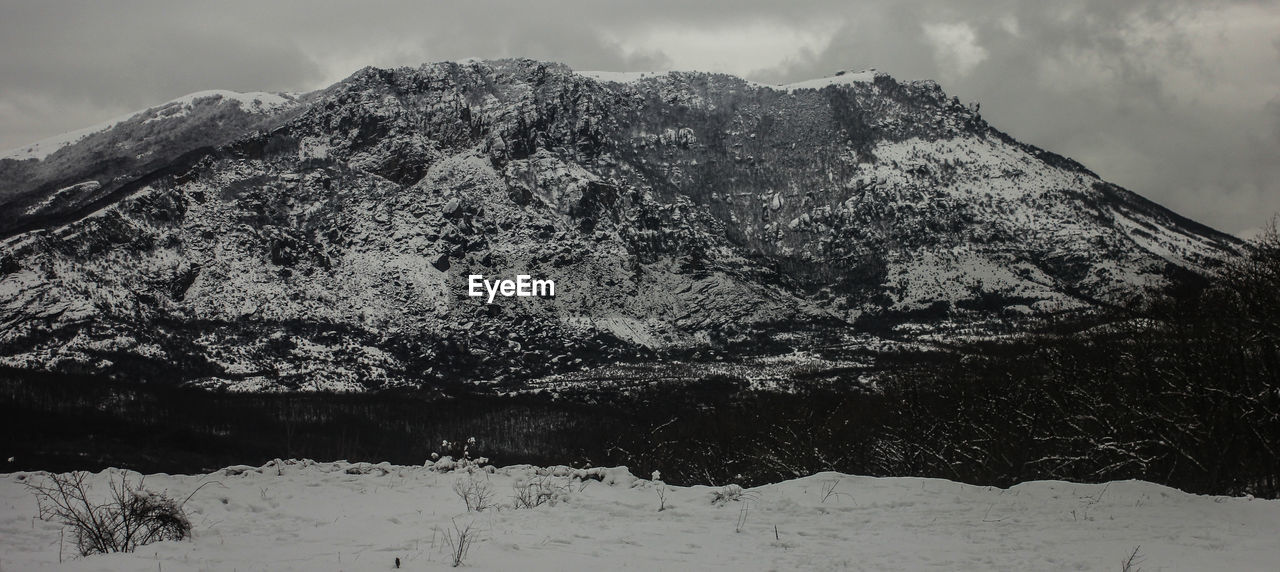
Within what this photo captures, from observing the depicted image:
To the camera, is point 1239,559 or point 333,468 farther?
point 333,468

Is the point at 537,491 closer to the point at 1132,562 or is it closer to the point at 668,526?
the point at 668,526

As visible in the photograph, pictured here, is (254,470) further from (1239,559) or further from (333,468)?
(1239,559)

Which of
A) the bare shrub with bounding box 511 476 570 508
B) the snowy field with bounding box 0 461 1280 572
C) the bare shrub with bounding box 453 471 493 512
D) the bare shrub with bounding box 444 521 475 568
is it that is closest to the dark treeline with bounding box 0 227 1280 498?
the bare shrub with bounding box 511 476 570 508

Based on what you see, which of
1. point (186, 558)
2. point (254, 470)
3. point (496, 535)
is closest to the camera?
point (186, 558)

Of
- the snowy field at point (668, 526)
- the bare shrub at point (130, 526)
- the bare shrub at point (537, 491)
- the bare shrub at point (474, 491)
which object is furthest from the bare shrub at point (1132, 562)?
the bare shrub at point (130, 526)

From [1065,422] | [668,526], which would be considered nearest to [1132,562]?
[668,526]

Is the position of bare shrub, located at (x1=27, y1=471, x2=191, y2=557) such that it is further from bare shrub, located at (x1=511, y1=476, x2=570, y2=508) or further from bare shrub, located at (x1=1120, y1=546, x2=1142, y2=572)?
bare shrub, located at (x1=1120, y1=546, x2=1142, y2=572)

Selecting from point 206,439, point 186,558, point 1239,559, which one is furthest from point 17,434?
point 1239,559

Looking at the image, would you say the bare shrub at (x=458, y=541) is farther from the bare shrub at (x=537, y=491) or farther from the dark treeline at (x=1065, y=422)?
the dark treeline at (x=1065, y=422)
